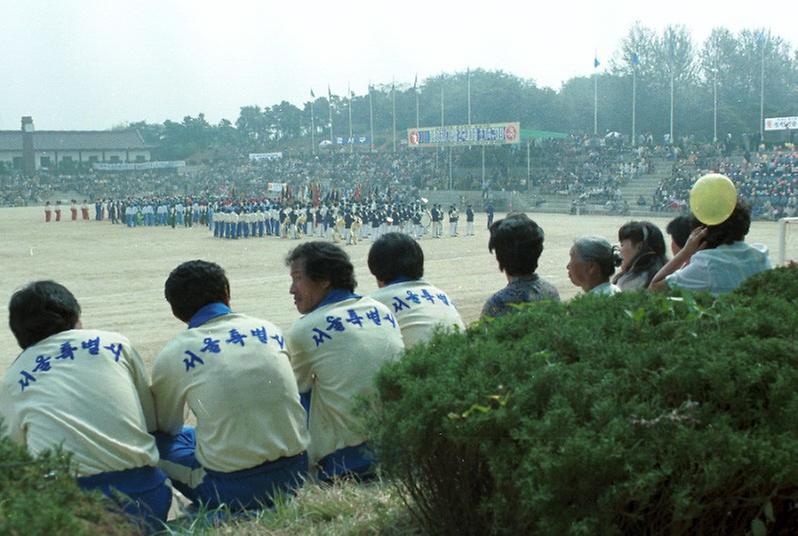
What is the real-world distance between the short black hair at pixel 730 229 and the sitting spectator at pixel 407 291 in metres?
1.34

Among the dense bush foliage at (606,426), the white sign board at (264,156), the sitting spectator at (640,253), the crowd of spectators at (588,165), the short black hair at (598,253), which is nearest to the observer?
the dense bush foliage at (606,426)

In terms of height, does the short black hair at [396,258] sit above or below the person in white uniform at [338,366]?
above

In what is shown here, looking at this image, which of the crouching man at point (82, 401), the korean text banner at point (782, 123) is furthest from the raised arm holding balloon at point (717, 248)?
the korean text banner at point (782, 123)

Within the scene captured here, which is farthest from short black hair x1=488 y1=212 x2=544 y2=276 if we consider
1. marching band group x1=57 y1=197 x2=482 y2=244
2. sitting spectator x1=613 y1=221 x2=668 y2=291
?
marching band group x1=57 y1=197 x2=482 y2=244

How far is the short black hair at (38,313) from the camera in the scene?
12.7ft

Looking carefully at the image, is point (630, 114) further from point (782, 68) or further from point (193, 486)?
point (193, 486)

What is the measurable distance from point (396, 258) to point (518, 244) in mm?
659

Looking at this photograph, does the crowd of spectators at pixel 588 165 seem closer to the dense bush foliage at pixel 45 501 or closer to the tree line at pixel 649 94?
the tree line at pixel 649 94

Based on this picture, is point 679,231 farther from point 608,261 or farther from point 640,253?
point 608,261

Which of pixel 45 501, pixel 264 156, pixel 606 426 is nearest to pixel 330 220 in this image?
pixel 606 426

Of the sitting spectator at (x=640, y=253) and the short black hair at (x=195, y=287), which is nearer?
the short black hair at (x=195, y=287)

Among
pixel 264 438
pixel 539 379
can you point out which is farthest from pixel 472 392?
pixel 264 438

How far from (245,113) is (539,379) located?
10602 cm

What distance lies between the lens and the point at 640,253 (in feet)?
20.9
